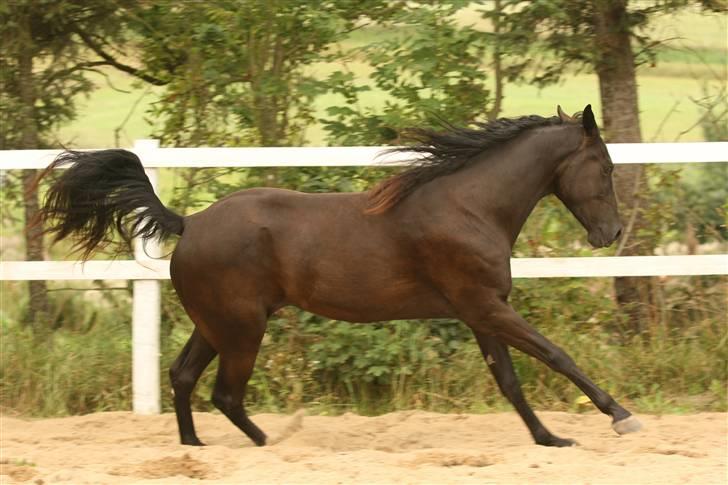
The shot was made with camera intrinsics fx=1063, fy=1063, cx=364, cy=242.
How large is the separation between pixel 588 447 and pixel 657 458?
0.57 meters

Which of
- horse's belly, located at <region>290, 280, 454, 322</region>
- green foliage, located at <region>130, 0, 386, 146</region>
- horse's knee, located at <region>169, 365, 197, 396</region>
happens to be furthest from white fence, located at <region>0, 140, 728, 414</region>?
green foliage, located at <region>130, 0, 386, 146</region>

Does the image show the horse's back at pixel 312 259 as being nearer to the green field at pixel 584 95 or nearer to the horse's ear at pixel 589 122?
the horse's ear at pixel 589 122

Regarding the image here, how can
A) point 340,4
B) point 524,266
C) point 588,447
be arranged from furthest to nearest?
1. point 340,4
2. point 524,266
3. point 588,447

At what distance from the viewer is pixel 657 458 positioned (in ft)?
16.4

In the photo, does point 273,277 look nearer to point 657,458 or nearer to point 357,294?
point 357,294

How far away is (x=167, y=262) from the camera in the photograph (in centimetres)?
662

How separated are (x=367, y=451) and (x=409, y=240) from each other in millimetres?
1094

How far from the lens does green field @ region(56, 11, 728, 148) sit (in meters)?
9.05

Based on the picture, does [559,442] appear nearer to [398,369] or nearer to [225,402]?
[398,369]

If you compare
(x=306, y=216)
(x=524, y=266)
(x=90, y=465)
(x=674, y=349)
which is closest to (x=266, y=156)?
(x=306, y=216)

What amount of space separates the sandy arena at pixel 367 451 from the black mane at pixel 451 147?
1339 millimetres

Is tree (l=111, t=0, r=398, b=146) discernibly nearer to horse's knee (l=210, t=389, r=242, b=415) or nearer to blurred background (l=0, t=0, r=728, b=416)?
blurred background (l=0, t=0, r=728, b=416)

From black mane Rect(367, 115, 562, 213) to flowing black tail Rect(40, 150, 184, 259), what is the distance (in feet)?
3.93

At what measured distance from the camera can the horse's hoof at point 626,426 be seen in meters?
5.40
